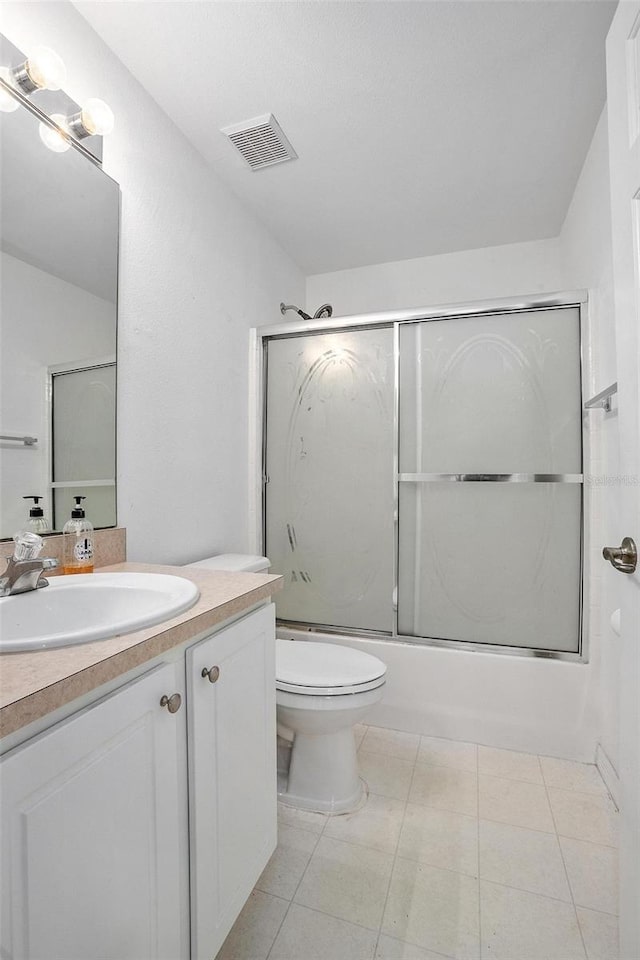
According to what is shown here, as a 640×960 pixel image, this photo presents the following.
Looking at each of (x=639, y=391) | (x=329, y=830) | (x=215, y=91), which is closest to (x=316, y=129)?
(x=215, y=91)

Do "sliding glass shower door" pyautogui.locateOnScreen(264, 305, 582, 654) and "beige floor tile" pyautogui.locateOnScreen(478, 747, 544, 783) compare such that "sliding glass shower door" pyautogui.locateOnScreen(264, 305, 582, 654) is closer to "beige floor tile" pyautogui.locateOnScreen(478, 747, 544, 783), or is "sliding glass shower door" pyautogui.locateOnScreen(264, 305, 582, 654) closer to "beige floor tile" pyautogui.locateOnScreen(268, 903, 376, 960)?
"beige floor tile" pyautogui.locateOnScreen(478, 747, 544, 783)

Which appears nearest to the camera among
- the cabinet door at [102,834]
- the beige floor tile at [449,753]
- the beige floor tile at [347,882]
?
the cabinet door at [102,834]

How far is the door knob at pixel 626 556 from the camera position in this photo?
868mm

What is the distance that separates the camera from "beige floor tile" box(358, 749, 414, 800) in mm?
1675

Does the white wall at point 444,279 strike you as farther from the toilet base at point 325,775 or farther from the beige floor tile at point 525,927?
the beige floor tile at point 525,927

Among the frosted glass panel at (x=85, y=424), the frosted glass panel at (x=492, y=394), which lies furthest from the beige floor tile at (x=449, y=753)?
the frosted glass panel at (x=85, y=424)

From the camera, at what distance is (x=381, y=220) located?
2.38 meters

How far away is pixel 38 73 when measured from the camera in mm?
1132

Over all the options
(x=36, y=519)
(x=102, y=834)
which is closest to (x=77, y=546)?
(x=36, y=519)

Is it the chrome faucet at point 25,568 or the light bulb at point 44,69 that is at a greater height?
the light bulb at point 44,69

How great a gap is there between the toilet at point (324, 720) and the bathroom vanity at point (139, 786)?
1.28 feet

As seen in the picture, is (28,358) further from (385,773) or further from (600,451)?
(600,451)

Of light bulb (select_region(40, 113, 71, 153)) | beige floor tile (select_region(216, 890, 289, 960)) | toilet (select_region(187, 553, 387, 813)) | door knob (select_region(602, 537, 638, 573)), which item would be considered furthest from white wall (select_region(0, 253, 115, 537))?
door knob (select_region(602, 537, 638, 573))

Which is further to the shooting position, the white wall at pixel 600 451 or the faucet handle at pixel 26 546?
the white wall at pixel 600 451
